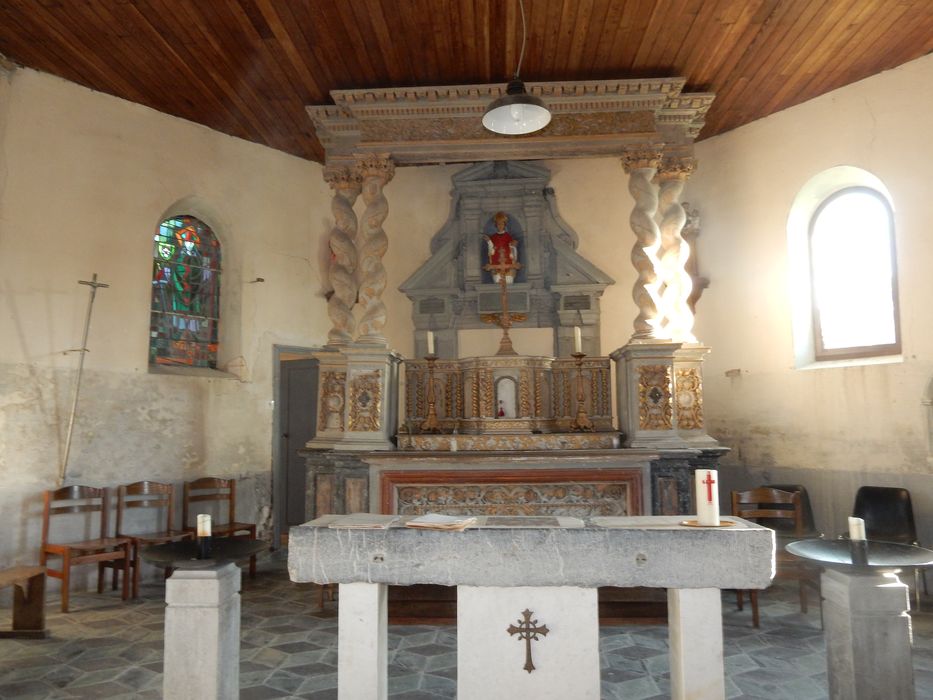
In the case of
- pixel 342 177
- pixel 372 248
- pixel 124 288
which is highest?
pixel 342 177

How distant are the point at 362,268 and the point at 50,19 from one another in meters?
3.22

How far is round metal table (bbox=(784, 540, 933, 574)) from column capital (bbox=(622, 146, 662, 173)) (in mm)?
4259

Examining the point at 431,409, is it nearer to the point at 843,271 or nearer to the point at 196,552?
the point at 196,552

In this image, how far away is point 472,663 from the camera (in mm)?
3205

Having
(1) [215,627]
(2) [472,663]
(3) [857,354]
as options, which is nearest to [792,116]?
(3) [857,354]

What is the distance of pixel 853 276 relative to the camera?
7.27 metres

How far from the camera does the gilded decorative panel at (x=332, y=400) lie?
6.63m

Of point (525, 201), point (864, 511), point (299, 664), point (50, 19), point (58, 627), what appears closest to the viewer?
point (299, 664)

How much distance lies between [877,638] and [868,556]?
334 mm

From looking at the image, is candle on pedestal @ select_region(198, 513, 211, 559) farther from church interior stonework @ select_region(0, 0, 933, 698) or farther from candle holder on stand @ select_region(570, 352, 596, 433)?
candle holder on stand @ select_region(570, 352, 596, 433)

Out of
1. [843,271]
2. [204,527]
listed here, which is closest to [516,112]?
[204,527]

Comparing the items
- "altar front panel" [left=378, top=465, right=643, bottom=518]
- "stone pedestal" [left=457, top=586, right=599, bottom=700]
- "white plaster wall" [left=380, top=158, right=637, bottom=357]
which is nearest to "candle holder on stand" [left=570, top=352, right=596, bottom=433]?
"altar front panel" [left=378, top=465, right=643, bottom=518]

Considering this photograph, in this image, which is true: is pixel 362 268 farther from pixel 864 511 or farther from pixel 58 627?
pixel 864 511

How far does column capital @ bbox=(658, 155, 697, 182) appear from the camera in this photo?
6.88 metres
